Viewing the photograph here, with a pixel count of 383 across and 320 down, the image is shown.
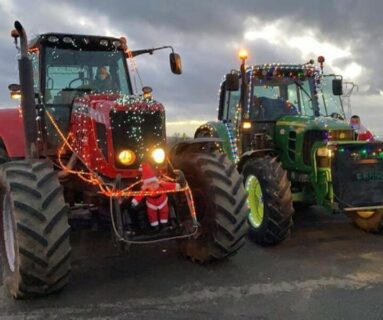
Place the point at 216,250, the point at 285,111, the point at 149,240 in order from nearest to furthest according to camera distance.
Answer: the point at 149,240, the point at 216,250, the point at 285,111

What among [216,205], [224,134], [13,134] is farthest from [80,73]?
[224,134]

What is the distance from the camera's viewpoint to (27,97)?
567cm

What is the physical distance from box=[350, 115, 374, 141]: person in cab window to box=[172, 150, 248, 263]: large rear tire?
3.24 metres

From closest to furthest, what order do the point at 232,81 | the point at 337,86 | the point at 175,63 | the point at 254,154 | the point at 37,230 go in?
the point at 37,230
the point at 175,63
the point at 232,81
the point at 254,154
the point at 337,86

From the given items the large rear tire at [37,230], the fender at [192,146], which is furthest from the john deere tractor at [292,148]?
the large rear tire at [37,230]

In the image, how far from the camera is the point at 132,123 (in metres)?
5.62

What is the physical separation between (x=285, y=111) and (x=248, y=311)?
4298 millimetres

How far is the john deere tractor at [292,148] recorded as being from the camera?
7.08m

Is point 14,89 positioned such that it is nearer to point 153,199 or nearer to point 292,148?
point 153,199

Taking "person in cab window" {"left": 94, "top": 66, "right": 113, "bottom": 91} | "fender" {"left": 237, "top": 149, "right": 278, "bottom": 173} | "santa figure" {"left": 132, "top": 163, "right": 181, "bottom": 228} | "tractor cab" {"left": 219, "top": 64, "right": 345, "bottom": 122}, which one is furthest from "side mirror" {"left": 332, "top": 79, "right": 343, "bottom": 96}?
"santa figure" {"left": 132, "top": 163, "right": 181, "bottom": 228}

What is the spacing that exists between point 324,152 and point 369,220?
1.31 m

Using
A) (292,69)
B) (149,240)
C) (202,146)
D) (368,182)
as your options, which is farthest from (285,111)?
(149,240)

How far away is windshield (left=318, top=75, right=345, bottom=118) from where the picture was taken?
871 centimetres

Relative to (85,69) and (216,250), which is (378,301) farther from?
(85,69)
